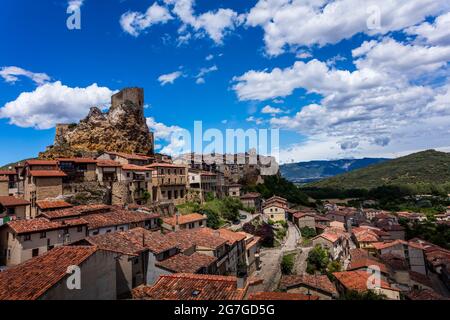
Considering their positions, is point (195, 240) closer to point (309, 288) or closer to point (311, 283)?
point (309, 288)

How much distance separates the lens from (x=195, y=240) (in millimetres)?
30438

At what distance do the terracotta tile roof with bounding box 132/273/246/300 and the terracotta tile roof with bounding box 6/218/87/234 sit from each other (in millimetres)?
10647

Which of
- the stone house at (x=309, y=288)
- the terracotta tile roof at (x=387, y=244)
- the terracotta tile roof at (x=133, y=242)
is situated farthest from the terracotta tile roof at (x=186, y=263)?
the terracotta tile roof at (x=387, y=244)

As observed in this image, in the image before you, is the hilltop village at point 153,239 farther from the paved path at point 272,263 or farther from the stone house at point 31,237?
the paved path at point 272,263

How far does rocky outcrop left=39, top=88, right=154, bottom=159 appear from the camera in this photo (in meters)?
61.7

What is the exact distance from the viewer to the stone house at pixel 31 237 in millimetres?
24000

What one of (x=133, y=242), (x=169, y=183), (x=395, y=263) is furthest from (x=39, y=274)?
(x=395, y=263)

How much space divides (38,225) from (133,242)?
8106 mm

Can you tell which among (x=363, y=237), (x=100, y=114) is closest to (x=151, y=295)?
(x=100, y=114)

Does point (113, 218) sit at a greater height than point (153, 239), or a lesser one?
greater

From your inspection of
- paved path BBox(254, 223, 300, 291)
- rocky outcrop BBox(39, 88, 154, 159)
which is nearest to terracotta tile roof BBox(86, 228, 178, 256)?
paved path BBox(254, 223, 300, 291)
